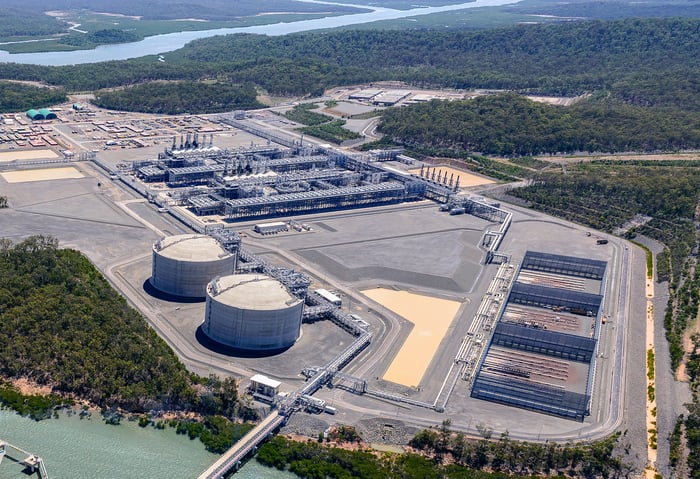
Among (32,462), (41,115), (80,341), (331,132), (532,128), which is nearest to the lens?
(32,462)

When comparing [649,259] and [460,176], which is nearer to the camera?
[649,259]

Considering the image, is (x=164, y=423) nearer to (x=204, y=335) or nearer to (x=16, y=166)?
(x=204, y=335)

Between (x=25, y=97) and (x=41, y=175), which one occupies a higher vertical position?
(x=25, y=97)

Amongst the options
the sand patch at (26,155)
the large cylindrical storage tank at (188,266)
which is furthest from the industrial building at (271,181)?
the large cylindrical storage tank at (188,266)

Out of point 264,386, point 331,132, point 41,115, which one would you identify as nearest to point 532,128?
point 331,132

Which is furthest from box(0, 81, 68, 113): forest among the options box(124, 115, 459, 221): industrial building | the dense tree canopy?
the dense tree canopy

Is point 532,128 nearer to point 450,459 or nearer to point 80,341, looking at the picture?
point 450,459

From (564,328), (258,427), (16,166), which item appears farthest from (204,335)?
(16,166)

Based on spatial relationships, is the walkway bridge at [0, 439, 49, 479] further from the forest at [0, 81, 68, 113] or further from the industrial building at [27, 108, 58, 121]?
the forest at [0, 81, 68, 113]
